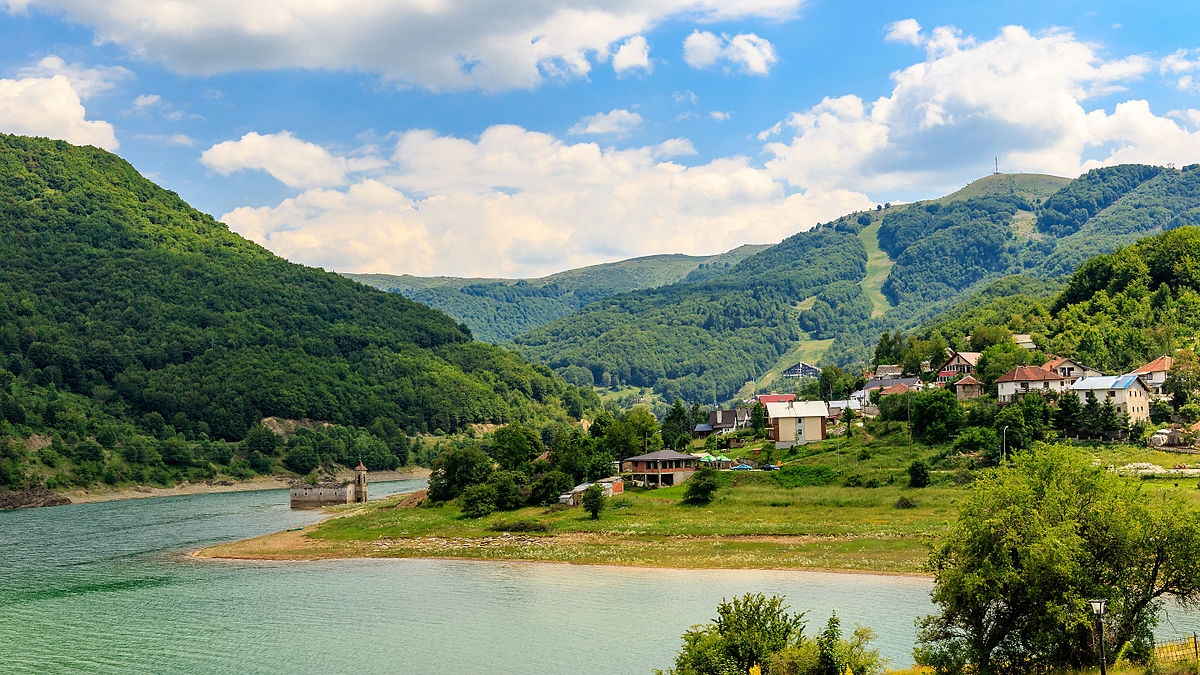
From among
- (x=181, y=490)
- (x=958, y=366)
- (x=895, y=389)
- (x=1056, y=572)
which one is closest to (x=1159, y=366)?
(x=958, y=366)

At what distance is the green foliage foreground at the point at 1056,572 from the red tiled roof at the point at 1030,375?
7307 centimetres

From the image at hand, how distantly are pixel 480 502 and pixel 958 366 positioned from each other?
231 feet

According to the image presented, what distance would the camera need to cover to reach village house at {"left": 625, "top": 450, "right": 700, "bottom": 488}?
9800 cm

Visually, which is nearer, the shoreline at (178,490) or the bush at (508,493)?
the bush at (508,493)

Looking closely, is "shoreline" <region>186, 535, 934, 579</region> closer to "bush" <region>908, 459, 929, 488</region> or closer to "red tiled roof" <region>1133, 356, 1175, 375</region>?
"bush" <region>908, 459, 929, 488</region>

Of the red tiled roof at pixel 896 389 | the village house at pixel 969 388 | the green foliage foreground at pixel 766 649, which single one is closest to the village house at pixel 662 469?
the red tiled roof at pixel 896 389

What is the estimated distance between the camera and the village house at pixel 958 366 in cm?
12568

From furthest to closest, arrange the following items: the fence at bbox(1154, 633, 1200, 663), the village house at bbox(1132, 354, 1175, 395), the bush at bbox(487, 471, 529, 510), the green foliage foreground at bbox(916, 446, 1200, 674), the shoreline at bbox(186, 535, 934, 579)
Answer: the village house at bbox(1132, 354, 1175, 395), the bush at bbox(487, 471, 529, 510), the shoreline at bbox(186, 535, 934, 579), the fence at bbox(1154, 633, 1200, 663), the green foliage foreground at bbox(916, 446, 1200, 674)

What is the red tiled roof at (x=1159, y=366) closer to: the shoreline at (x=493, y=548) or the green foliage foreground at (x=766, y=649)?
the shoreline at (x=493, y=548)

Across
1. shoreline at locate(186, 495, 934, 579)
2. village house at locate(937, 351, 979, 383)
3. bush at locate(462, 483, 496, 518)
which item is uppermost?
village house at locate(937, 351, 979, 383)

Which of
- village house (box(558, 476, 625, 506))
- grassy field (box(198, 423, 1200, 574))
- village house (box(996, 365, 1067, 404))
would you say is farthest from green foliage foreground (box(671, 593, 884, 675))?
village house (box(996, 365, 1067, 404))

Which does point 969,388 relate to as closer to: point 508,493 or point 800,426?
point 800,426

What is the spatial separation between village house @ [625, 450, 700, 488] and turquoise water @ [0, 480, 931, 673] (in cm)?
2883

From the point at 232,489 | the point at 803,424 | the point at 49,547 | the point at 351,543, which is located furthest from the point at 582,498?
the point at 232,489
